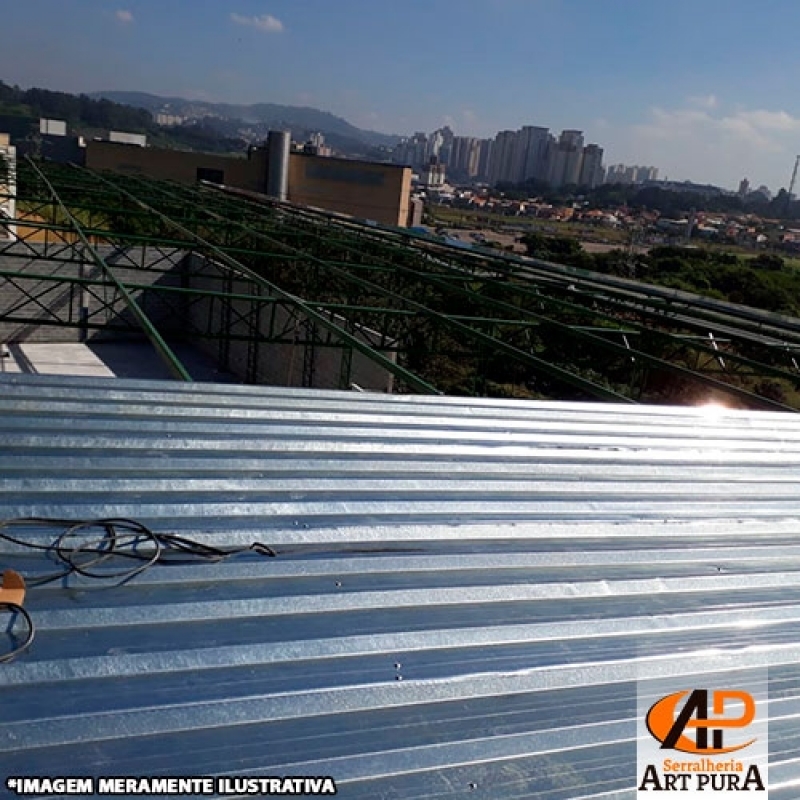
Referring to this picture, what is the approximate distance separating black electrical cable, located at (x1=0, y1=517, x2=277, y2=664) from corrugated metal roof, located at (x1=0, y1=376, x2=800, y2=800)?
0.06 meters

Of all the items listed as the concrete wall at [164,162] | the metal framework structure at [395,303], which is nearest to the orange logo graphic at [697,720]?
the metal framework structure at [395,303]

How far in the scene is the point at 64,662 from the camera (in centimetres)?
233

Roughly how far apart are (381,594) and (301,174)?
1625 inches

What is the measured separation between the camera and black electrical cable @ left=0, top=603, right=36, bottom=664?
2.31 metres

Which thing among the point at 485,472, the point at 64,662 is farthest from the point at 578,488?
the point at 64,662

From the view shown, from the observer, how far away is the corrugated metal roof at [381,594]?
2207 millimetres

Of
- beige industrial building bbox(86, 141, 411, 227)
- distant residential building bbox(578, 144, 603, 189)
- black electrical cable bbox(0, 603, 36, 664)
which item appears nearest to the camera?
black electrical cable bbox(0, 603, 36, 664)

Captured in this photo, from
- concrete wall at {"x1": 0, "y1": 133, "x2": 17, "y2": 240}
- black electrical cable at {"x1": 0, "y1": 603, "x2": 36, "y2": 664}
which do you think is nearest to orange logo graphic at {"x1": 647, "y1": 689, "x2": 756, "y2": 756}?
black electrical cable at {"x1": 0, "y1": 603, "x2": 36, "y2": 664}

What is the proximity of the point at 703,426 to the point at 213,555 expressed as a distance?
3761 mm

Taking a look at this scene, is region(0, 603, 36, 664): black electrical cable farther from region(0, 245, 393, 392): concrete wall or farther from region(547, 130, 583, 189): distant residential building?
region(547, 130, 583, 189): distant residential building

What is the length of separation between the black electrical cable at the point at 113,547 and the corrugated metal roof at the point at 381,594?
0.06 m

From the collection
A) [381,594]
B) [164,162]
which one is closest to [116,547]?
[381,594]

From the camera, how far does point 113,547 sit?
294 centimetres

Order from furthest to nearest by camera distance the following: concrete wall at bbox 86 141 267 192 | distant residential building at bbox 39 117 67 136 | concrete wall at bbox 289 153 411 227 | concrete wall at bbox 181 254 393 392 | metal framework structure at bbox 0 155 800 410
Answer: distant residential building at bbox 39 117 67 136, concrete wall at bbox 86 141 267 192, concrete wall at bbox 289 153 411 227, concrete wall at bbox 181 254 393 392, metal framework structure at bbox 0 155 800 410
